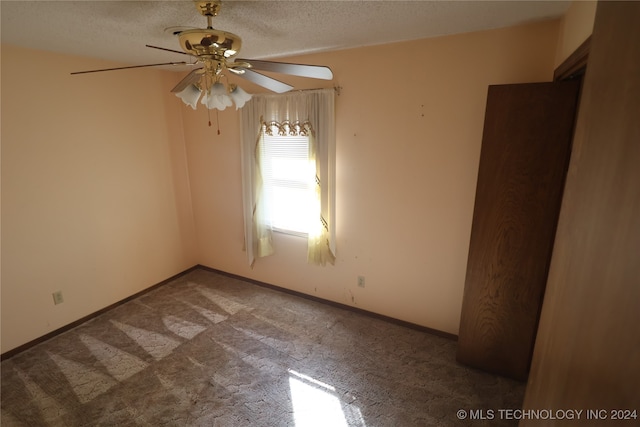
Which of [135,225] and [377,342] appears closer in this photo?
[377,342]

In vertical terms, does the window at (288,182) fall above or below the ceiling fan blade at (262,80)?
below

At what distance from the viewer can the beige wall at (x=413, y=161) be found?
2.11 m

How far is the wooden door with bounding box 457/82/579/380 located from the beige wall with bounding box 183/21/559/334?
0.96 feet

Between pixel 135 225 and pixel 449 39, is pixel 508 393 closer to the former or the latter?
pixel 449 39

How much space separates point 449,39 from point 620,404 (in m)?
2.20

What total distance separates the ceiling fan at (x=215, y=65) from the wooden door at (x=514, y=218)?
121cm

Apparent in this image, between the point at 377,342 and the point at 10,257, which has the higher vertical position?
the point at 10,257

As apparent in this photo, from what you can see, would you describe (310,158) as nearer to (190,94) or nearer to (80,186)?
(190,94)

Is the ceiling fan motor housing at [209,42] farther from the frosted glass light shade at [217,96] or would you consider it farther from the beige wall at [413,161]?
the beige wall at [413,161]

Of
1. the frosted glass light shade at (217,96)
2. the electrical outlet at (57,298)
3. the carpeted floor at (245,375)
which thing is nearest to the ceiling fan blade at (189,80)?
the frosted glass light shade at (217,96)

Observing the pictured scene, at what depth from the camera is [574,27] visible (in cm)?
159

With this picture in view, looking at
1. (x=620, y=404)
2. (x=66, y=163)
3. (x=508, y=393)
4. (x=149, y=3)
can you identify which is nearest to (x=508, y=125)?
(x=620, y=404)

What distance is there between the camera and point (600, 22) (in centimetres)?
80

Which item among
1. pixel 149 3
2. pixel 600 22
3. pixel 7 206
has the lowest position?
pixel 7 206
